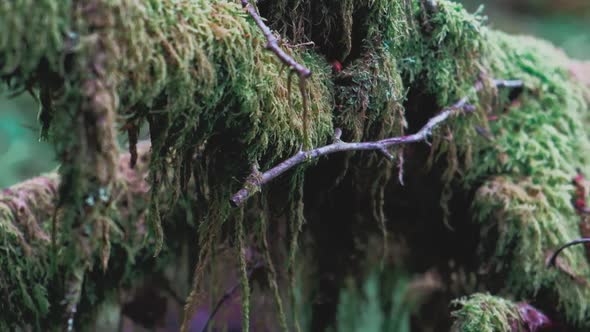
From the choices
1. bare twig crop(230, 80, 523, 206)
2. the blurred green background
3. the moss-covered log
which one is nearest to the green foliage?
the moss-covered log

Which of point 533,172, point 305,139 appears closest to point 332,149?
point 305,139

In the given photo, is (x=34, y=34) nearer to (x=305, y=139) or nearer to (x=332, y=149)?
(x=305, y=139)

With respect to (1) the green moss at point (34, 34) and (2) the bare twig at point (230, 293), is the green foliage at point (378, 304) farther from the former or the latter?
(1) the green moss at point (34, 34)

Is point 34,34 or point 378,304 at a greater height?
point 34,34

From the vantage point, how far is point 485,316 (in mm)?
1561

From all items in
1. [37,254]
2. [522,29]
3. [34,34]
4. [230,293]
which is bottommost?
[230,293]

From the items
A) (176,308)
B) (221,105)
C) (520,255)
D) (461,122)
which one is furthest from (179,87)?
(176,308)

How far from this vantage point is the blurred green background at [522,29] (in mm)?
3961

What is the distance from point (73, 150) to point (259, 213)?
0.68m

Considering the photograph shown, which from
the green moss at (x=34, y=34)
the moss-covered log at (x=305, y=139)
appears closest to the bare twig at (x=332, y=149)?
the moss-covered log at (x=305, y=139)

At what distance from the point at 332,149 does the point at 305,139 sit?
123 mm

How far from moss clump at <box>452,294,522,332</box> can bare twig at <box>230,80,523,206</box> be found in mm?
507

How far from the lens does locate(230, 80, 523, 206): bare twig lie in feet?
3.91

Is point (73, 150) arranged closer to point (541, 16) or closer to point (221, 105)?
point (221, 105)
